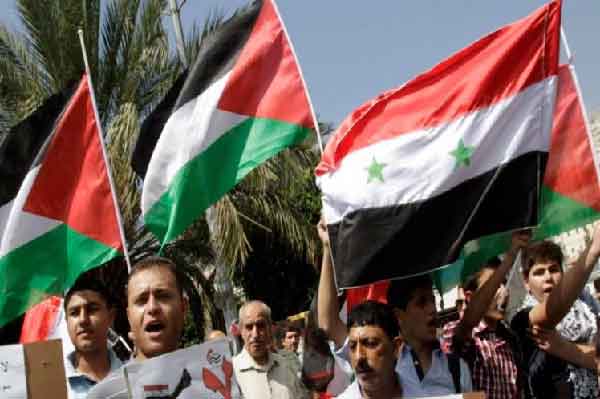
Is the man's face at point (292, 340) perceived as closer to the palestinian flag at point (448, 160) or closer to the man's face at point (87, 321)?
the palestinian flag at point (448, 160)

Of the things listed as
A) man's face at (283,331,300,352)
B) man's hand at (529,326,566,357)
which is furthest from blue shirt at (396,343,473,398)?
man's face at (283,331,300,352)

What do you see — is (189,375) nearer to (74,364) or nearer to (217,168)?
(74,364)

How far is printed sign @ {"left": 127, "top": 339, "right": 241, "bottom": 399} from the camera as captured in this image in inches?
123

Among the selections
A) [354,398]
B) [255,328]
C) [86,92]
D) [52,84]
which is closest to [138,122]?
[52,84]

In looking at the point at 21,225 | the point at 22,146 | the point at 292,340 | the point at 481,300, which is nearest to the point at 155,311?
the point at 481,300

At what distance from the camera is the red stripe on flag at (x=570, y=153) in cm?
478

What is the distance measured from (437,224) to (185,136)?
80.4 inches

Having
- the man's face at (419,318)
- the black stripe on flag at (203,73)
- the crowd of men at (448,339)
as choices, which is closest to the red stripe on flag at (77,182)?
the black stripe on flag at (203,73)

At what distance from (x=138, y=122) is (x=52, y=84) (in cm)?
156

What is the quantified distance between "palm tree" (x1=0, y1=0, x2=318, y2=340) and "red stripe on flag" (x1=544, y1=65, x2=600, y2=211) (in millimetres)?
8947

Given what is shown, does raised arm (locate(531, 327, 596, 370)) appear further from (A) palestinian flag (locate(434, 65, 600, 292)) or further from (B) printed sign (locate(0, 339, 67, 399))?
(B) printed sign (locate(0, 339, 67, 399))

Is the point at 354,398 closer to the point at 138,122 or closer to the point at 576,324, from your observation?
the point at 576,324

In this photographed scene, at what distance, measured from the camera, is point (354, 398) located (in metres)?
3.87

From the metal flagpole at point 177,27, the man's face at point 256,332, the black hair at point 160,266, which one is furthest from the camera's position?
the metal flagpole at point 177,27
